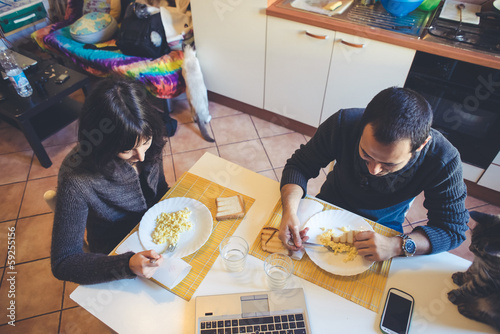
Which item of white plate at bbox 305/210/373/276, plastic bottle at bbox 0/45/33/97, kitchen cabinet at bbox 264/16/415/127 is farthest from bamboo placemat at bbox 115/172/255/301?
plastic bottle at bbox 0/45/33/97

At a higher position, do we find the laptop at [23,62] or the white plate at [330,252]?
the white plate at [330,252]

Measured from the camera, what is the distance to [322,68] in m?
2.20

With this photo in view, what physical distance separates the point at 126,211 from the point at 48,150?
1702 mm

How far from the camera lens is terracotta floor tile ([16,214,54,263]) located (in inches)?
76.0

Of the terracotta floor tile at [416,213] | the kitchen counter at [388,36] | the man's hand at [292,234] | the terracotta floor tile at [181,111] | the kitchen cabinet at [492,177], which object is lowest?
the terracotta floor tile at [416,213]

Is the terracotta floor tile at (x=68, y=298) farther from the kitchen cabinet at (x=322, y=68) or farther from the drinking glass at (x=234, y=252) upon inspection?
the kitchen cabinet at (x=322, y=68)

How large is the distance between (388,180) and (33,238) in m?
2.00

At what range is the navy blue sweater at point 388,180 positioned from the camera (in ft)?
3.58

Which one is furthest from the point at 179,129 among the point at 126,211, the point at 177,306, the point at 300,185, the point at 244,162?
the point at 177,306

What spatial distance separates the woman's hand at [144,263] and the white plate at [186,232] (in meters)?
0.09

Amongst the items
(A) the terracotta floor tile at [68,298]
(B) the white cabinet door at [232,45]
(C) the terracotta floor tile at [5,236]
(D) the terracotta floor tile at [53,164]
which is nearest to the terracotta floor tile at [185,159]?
(B) the white cabinet door at [232,45]

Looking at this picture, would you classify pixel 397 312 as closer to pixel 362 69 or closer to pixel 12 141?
pixel 362 69

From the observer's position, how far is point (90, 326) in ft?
5.44

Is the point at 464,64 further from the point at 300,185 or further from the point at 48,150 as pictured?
the point at 48,150
